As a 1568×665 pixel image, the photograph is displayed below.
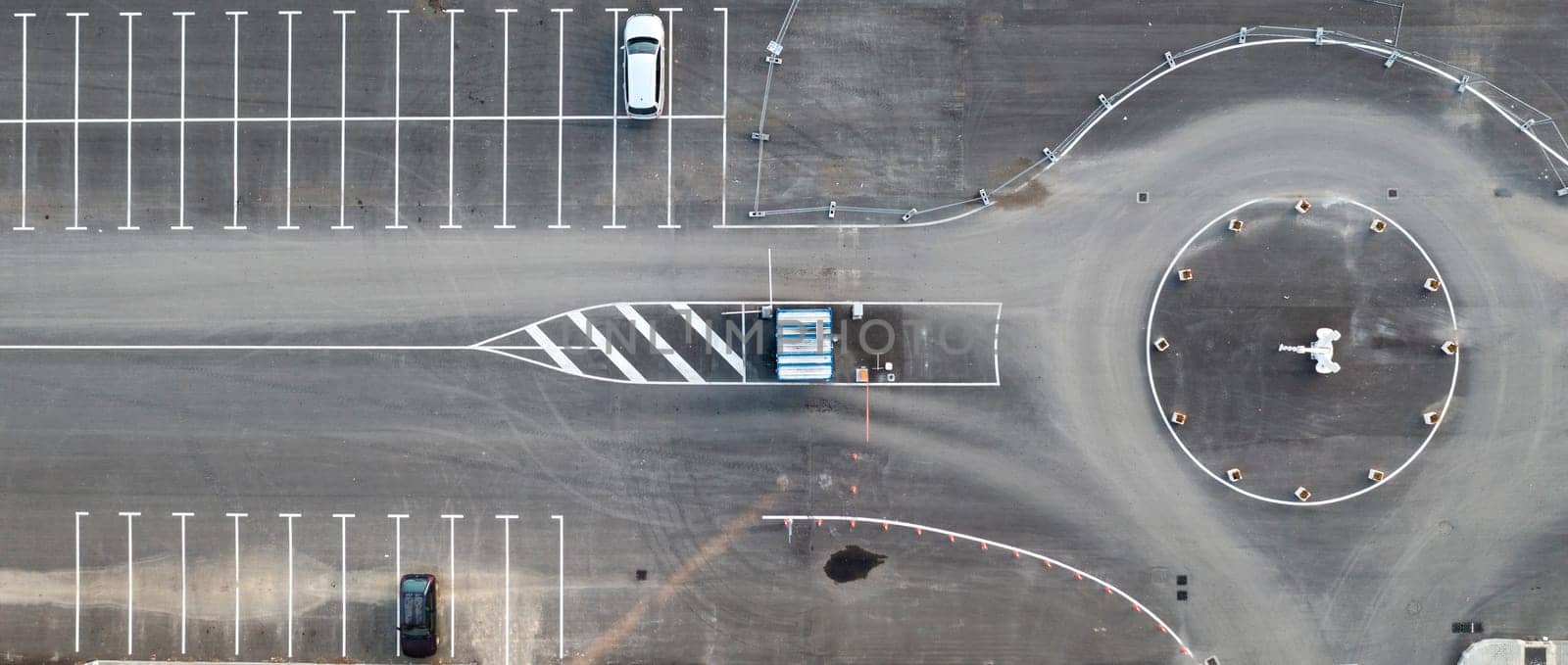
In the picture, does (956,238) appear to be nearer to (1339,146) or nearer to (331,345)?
(1339,146)

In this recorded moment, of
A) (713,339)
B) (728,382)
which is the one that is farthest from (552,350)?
(728,382)

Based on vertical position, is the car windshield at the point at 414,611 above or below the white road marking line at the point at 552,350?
below

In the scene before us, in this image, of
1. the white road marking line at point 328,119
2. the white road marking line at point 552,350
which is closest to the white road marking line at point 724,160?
the white road marking line at point 328,119

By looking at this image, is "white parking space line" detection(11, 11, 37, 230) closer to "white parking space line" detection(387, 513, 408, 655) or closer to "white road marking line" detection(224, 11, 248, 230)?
"white road marking line" detection(224, 11, 248, 230)

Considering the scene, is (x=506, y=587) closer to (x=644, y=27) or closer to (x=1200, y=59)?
(x=644, y=27)

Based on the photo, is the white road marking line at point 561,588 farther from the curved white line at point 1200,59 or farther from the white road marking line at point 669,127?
the curved white line at point 1200,59

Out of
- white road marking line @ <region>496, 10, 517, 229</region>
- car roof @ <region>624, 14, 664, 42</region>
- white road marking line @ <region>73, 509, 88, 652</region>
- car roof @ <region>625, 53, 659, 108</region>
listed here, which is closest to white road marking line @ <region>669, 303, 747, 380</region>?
car roof @ <region>625, 53, 659, 108</region>
